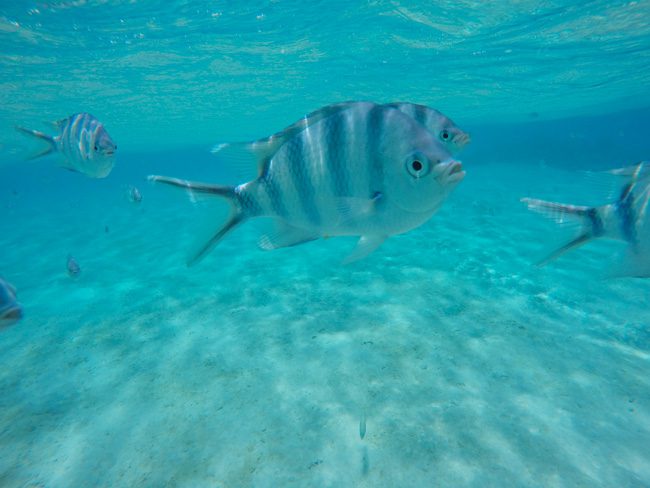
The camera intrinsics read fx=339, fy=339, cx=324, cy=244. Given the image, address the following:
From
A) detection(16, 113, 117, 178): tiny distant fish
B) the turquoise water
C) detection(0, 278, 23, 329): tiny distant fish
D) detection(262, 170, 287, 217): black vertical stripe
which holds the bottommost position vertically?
the turquoise water

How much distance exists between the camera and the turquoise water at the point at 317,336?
10.3 ft

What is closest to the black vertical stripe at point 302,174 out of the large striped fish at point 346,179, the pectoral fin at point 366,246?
the large striped fish at point 346,179

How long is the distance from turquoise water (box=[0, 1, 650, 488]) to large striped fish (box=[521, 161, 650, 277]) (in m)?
0.15

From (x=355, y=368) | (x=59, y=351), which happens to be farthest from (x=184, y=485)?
(x=59, y=351)

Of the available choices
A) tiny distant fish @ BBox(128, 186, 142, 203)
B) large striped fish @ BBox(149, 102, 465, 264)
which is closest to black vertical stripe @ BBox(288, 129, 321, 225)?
large striped fish @ BBox(149, 102, 465, 264)

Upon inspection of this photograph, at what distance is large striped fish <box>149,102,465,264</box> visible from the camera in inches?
75.0

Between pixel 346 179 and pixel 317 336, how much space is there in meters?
3.48

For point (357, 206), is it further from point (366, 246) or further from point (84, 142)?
point (84, 142)

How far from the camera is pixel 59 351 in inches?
217

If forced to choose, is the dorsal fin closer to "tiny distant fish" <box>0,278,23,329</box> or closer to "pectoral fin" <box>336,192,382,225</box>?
"pectoral fin" <box>336,192,382,225</box>

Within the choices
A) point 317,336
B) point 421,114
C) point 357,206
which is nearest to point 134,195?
point 317,336

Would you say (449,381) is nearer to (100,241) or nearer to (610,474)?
(610,474)

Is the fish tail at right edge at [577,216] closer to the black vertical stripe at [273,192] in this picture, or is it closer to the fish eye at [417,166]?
the fish eye at [417,166]

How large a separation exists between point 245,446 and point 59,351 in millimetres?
4199
